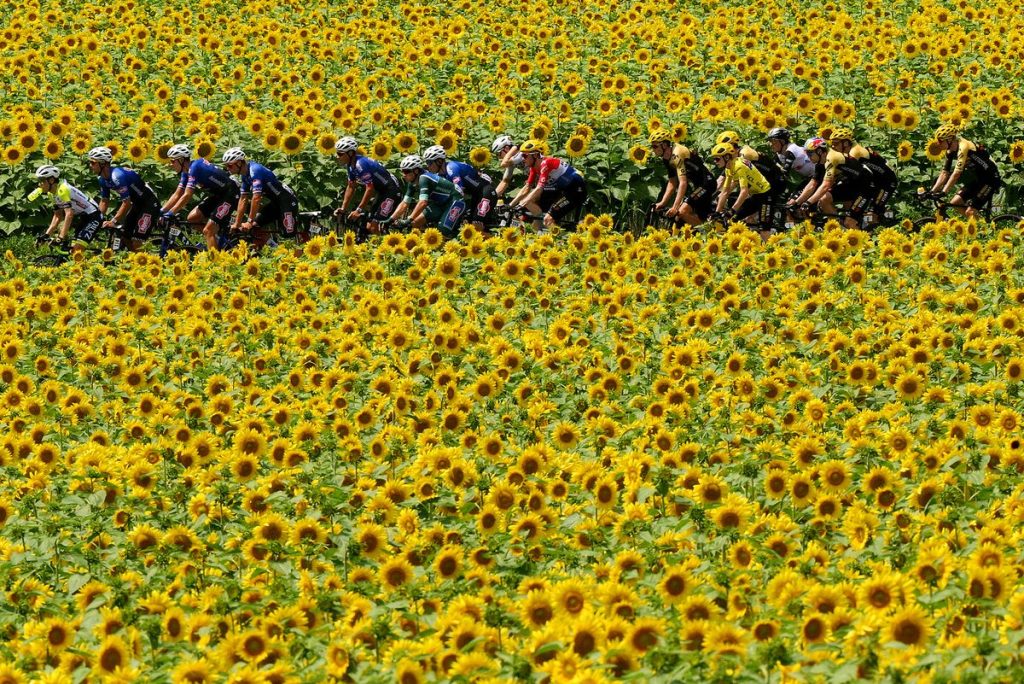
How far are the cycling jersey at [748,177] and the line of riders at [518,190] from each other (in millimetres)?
12

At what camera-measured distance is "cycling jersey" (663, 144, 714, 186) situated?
1861 centimetres

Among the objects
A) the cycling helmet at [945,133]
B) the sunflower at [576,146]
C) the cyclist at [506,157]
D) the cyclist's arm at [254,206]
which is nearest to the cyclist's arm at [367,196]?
the cyclist's arm at [254,206]

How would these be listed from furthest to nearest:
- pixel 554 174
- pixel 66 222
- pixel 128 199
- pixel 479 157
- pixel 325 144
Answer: pixel 325 144, pixel 479 157, pixel 128 199, pixel 66 222, pixel 554 174

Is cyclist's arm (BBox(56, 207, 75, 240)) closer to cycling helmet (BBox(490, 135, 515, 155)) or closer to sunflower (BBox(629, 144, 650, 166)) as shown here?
cycling helmet (BBox(490, 135, 515, 155))

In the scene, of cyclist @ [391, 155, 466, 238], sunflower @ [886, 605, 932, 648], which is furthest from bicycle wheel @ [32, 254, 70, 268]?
sunflower @ [886, 605, 932, 648]

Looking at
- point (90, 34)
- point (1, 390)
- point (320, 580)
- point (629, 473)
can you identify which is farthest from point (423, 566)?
point (90, 34)

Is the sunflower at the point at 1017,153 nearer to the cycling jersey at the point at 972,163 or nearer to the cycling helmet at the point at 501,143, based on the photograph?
the cycling jersey at the point at 972,163

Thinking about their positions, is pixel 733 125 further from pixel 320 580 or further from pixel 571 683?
pixel 571 683

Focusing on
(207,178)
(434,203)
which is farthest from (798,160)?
(207,178)

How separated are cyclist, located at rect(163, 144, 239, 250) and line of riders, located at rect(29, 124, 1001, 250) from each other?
0.06 feet

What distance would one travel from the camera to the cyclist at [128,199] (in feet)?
62.2

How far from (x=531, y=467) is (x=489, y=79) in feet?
52.4

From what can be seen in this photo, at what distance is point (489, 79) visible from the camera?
24.3 m

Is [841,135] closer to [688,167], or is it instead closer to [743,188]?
[743,188]
